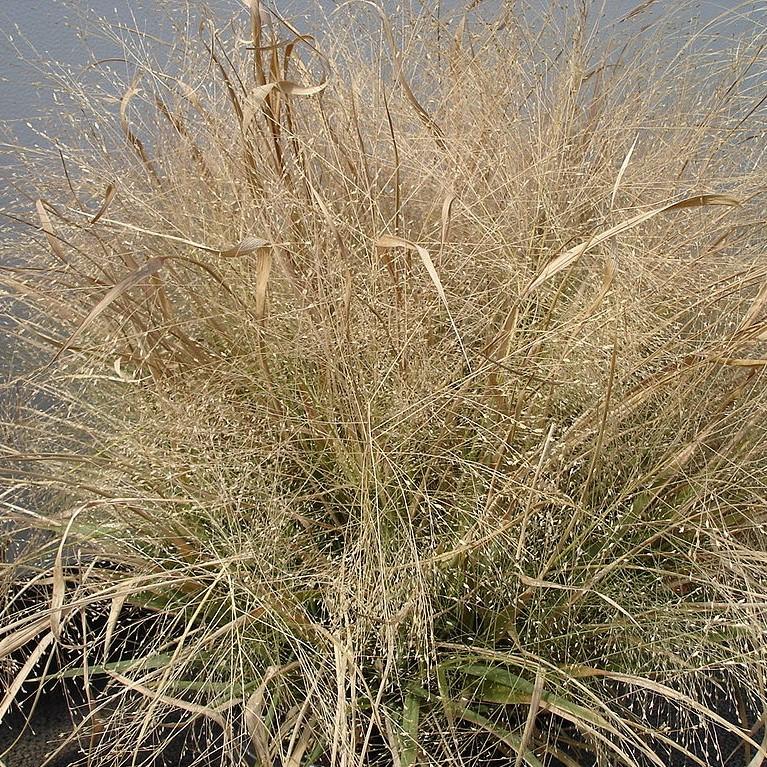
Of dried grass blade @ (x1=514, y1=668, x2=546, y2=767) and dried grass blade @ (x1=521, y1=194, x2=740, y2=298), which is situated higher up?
dried grass blade @ (x1=521, y1=194, x2=740, y2=298)

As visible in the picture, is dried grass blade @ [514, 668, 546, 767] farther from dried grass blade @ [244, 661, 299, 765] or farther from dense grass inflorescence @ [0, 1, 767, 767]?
dried grass blade @ [244, 661, 299, 765]

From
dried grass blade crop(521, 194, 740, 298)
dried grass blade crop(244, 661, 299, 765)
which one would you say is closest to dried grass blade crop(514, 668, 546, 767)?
dried grass blade crop(244, 661, 299, 765)

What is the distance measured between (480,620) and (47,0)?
138 cm

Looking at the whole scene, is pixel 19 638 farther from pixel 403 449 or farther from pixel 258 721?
pixel 403 449

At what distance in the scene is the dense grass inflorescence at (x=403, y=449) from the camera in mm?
1028

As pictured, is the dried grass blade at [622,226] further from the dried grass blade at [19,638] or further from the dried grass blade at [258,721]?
the dried grass blade at [19,638]

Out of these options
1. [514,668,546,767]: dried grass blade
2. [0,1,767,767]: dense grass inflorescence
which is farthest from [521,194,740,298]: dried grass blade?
[514,668,546,767]: dried grass blade

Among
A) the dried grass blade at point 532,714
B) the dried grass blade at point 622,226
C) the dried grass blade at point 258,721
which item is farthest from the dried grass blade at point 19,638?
the dried grass blade at point 622,226

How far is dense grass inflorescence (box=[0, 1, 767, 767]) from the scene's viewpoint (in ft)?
3.37

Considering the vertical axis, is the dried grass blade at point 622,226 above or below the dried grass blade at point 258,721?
above

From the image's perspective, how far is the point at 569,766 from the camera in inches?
42.7

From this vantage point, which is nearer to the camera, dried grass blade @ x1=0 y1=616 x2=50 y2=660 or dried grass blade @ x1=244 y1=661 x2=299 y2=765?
dried grass blade @ x1=244 y1=661 x2=299 y2=765

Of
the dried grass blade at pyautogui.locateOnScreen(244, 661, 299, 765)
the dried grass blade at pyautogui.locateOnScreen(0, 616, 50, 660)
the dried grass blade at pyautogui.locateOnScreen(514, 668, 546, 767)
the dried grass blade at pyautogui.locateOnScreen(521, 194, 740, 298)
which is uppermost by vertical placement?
the dried grass blade at pyautogui.locateOnScreen(521, 194, 740, 298)

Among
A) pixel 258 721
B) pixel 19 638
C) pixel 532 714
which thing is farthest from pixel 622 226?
pixel 19 638
